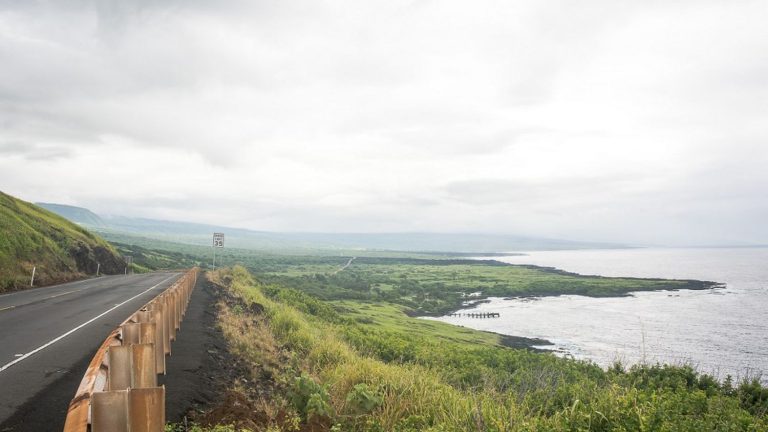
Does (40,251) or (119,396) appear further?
(40,251)

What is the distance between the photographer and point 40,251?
33.6 m

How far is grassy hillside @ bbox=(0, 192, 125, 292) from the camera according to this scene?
28525 millimetres

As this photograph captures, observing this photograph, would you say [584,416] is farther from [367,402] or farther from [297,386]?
[297,386]

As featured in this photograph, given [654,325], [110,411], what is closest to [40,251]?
[110,411]

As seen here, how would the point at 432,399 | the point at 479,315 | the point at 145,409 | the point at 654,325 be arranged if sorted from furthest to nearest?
1. the point at 479,315
2. the point at 654,325
3. the point at 432,399
4. the point at 145,409

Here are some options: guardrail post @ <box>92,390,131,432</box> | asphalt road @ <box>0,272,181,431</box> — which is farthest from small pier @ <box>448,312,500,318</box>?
guardrail post @ <box>92,390,131,432</box>

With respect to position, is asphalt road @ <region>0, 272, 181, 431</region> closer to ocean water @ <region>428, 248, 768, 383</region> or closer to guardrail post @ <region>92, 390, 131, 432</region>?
guardrail post @ <region>92, 390, 131, 432</region>

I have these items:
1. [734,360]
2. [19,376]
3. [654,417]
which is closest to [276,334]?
[19,376]

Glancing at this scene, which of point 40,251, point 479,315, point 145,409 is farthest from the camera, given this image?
point 479,315

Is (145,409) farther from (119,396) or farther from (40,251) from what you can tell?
(40,251)

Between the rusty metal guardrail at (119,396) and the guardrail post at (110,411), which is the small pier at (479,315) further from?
the guardrail post at (110,411)

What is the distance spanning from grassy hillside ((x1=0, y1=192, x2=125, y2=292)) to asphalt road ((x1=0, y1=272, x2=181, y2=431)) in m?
7.02

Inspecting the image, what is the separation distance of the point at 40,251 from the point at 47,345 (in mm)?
27360

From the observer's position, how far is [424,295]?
3531 inches
